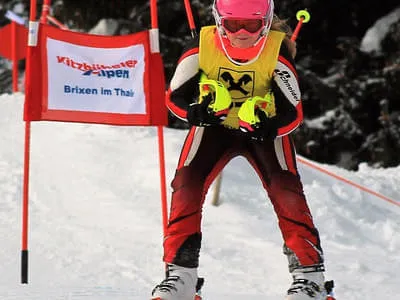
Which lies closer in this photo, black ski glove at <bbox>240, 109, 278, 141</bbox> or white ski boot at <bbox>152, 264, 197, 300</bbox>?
white ski boot at <bbox>152, 264, 197, 300</bbox>

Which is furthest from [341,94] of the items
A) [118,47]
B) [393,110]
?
[118,47]

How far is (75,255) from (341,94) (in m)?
7.82

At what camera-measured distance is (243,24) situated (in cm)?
333

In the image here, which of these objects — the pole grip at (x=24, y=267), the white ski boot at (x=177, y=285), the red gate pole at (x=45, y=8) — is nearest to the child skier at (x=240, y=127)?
the white ski boot at (x=177, y=285)

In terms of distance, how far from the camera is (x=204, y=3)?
11.3m

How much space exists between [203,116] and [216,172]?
33 cm

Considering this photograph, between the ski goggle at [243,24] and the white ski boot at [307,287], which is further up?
the ski goggle at [243,24]

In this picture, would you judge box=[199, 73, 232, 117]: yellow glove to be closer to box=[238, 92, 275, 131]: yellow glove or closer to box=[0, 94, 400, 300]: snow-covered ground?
box=[238, 92, 275, 131]: yellow glove

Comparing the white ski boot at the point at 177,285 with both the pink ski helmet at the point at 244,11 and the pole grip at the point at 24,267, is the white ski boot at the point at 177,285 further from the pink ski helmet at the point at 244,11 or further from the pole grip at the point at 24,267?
the pole grip at the point at 24,267

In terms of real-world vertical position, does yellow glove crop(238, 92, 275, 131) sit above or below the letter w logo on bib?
below

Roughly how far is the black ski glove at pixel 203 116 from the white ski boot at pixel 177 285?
651 mm

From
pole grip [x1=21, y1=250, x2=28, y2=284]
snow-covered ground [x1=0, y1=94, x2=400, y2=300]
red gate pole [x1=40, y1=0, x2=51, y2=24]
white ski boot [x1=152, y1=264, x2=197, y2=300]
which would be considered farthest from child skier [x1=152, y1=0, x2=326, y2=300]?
red gate pole [x1=40, y1=0, x2=51, y2=24]

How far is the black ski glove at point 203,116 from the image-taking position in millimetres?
3289

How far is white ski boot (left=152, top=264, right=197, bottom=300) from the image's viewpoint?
10.3 ft
